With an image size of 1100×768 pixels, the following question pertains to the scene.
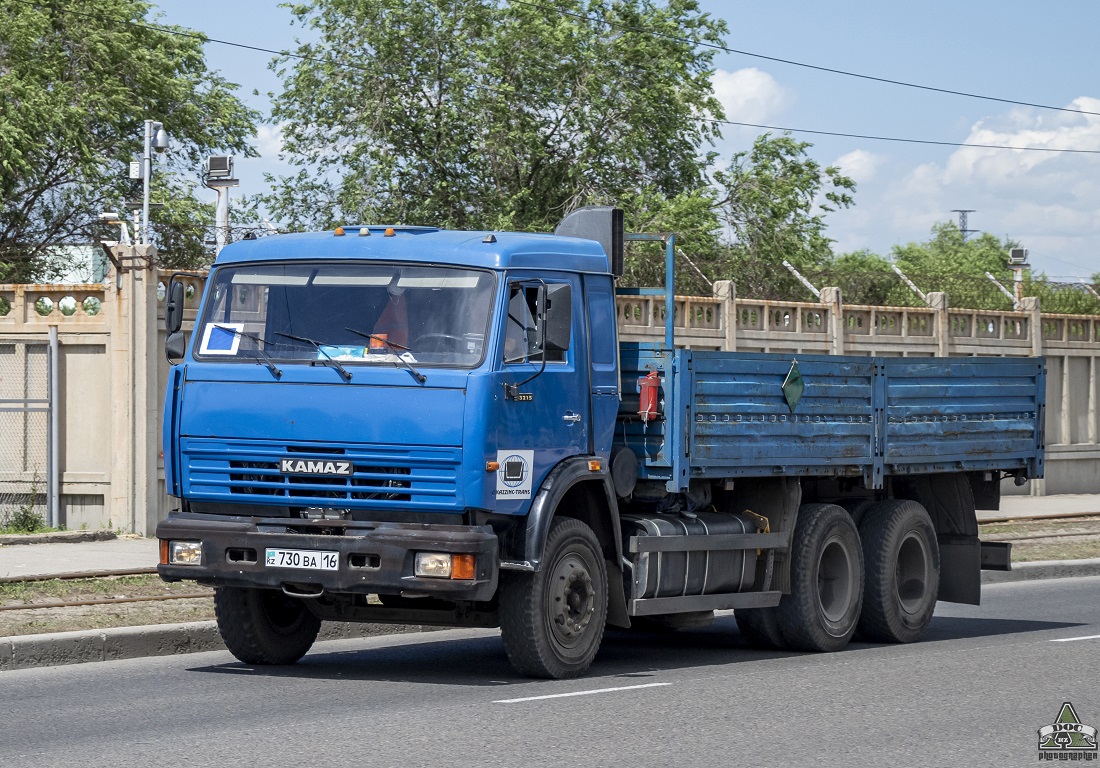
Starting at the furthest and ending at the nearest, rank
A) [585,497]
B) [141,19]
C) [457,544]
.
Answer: [141,19]
[585,497]
[457,544]

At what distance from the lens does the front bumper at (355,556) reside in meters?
9.33

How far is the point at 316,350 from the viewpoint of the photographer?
32.1 ft

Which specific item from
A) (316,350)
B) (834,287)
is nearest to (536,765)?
(316,350)

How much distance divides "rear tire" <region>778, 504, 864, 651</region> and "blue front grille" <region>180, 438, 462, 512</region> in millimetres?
3628

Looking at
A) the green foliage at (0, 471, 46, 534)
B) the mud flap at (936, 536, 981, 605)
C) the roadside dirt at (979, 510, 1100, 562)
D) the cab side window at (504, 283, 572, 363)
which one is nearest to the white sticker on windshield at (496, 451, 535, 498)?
the cab side window at (504, 283, 572, 363)

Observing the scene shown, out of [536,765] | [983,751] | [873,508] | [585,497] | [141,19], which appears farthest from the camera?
[141,19]

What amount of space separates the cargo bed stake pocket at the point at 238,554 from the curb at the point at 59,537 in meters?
7.27

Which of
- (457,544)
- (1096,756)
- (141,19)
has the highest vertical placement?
(141,19)

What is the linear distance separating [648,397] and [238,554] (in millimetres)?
2846

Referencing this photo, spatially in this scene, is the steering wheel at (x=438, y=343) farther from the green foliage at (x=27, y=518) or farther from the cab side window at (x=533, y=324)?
the green foliage at (x=27, y=518)

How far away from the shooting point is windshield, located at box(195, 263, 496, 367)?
31.6ft

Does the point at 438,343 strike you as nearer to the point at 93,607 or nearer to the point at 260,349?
the point at 260,349

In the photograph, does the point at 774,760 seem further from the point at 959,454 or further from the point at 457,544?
the point at 959,454

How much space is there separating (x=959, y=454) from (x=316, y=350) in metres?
5.95
